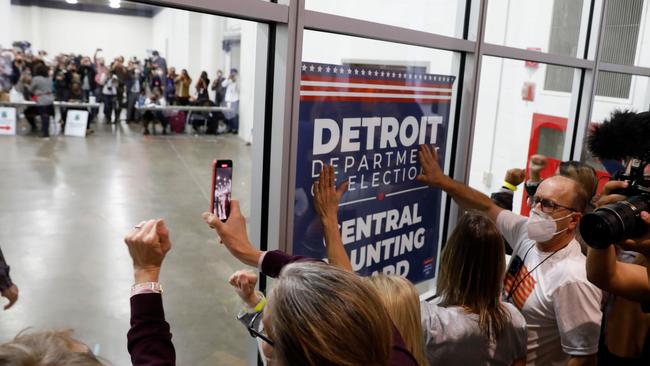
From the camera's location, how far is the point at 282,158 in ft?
5.45

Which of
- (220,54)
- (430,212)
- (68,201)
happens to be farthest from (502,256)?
(220,54)

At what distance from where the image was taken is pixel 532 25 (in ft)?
15.0

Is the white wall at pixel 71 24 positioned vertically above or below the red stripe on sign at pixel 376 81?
above

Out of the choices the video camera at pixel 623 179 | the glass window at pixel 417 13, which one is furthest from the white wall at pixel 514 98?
the glass window at pixel 417 13

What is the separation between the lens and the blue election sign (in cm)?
182

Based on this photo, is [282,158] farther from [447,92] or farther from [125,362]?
[125,362]

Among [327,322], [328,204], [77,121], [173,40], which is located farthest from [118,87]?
[327,322]

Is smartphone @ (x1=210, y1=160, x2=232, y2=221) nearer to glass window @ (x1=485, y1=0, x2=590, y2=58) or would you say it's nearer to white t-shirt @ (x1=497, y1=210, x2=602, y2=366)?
white t-shirt @ (x1=497, y1=210, x2=602, y2=366)

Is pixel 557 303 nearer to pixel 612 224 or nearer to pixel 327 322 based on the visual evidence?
pixel 612 224

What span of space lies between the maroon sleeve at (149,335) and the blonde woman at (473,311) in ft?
2.62

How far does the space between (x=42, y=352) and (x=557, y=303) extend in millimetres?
1600

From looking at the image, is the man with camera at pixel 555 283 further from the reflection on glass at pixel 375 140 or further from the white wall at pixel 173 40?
the white wall at pixel 173 40

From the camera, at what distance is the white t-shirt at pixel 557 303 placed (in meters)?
1.70

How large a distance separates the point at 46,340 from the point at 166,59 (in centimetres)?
557
